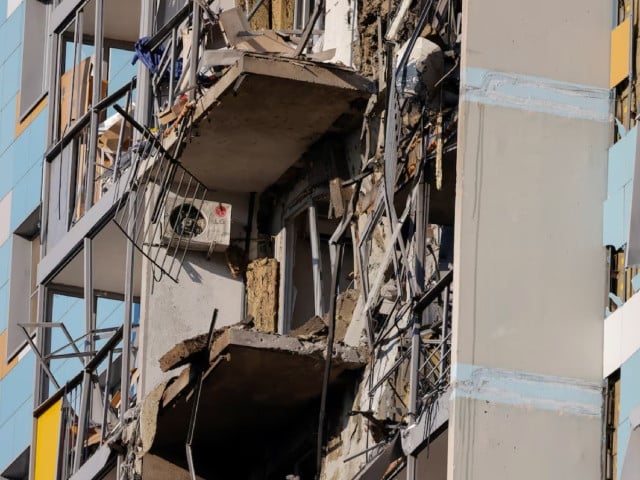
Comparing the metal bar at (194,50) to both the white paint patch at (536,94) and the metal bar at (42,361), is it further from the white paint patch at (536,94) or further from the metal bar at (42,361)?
the white paint patch at (536,94)

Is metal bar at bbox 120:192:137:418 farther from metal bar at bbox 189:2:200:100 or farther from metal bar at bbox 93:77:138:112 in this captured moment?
metal bar at bbox 189:2:200:100

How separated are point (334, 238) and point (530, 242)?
3185 millimetres

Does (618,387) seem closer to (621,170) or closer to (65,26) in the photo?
(621,170)

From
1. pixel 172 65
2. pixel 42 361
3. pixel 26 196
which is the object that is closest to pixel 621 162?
pixel 172 65

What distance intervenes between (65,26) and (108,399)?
Answer: 174 inches

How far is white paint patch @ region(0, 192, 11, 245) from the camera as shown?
93.4 ft

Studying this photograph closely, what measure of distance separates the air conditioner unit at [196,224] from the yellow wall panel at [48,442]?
7.27 feet

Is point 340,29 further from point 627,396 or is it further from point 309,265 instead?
point 627,396

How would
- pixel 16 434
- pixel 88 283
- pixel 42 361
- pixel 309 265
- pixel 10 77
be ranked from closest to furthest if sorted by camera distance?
pixel 309 265 → pixel 88 283 → pixel 42 361 → pixel 16 434 → pixel 10 77

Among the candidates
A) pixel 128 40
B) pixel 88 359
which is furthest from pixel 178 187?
pixel 128 40

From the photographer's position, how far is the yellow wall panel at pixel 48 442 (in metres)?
21.2

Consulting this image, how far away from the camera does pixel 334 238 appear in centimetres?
1777

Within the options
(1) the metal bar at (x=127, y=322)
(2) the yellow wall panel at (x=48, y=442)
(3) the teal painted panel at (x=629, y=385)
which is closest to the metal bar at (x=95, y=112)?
(1) the metal bar at (x=127, y=322)

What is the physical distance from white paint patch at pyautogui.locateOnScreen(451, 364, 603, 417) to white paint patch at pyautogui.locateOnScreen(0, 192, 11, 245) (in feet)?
47.9
